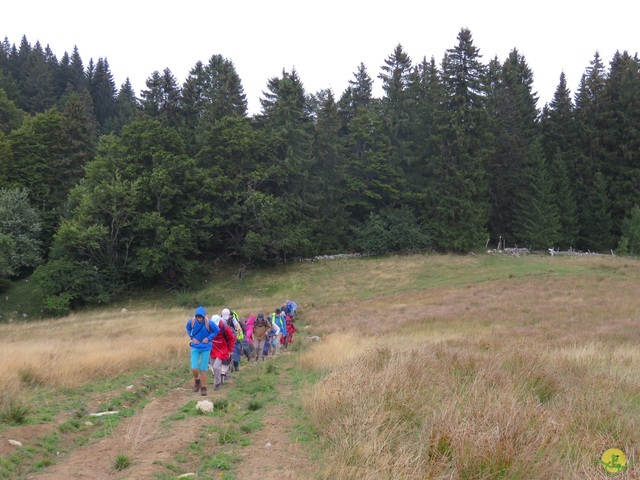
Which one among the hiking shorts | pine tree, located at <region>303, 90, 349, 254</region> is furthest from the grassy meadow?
pine tree, located at <region>303, 90, 349, 254</region>

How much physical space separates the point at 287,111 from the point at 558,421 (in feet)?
142

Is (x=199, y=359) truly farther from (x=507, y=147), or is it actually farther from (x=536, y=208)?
(x=507, y=147)

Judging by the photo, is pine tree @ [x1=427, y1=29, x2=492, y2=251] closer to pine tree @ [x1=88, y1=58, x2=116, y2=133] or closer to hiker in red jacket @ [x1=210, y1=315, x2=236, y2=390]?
hiker in red jacket @ [x1=210, y1=315, x2=236, y2=390]

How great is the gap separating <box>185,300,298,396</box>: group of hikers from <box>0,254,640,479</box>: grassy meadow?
1422 mm

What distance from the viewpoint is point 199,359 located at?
10.1 meters

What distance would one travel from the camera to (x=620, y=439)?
496 centimetres

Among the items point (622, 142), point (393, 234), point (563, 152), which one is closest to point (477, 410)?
point (393, 234)

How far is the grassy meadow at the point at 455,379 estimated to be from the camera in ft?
15.1

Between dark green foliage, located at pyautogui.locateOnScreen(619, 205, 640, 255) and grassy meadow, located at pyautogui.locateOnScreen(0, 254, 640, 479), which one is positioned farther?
dark green foliage, located at pyautogui.locateOnScreen(619, 205, 640, 255)

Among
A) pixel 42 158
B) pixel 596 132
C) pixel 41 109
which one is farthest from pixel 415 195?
pixel 41 109

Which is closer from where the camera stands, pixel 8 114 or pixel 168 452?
pixel 168 452

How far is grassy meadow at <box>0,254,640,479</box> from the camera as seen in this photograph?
4.59m

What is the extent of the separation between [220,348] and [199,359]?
545 millimetres

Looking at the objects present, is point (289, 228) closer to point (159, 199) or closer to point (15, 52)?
point (159, 199)
